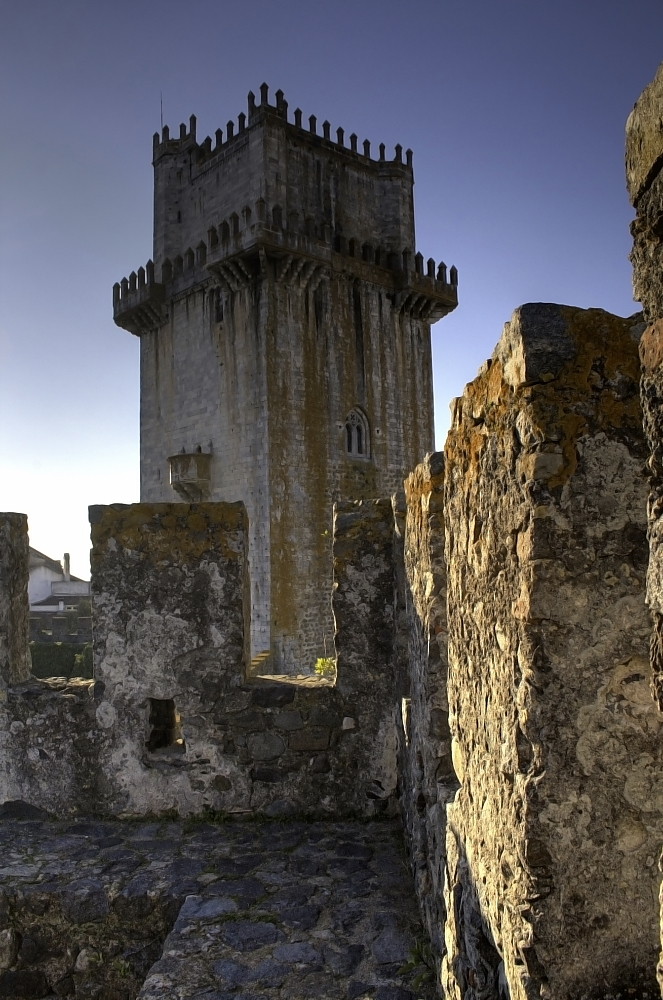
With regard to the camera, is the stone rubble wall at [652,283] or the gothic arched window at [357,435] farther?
the gothic arched window at [357,435]

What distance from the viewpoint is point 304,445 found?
16953 mm

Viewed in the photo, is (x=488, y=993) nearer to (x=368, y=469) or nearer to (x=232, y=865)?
(x=232, y=865)

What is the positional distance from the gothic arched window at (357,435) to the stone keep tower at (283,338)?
3 cm

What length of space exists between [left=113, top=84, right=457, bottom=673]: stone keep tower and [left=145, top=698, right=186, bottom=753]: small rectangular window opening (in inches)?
390

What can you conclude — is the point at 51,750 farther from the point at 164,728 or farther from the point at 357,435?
the point at 357,435

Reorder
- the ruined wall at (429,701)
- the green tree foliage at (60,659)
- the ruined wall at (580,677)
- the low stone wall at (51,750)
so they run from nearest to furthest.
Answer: the ruined wall at (580,677) → the ruined wall at (429,701) → the low stone wall at (51,750) → the green tree foliage at (60,659)

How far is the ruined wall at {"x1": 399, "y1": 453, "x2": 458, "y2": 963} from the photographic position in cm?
321

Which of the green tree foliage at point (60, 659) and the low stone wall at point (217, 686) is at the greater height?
the low stone wall at point (217, 686)

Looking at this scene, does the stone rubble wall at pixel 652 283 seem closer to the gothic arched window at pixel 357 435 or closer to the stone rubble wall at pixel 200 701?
the stone rubble wall at pixel 200 701

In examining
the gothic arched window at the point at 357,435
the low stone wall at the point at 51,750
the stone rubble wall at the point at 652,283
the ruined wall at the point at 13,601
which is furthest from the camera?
the gothic arched window at the point at 357,435

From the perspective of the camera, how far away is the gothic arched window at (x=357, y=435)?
1798 cm

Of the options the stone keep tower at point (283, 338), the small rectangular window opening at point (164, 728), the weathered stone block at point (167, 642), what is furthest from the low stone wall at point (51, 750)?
the stone keep tower at point (283, 338)

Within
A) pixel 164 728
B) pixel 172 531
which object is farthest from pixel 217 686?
pixel 172 531

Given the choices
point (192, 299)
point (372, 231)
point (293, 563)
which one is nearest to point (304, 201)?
point (372, 231)
